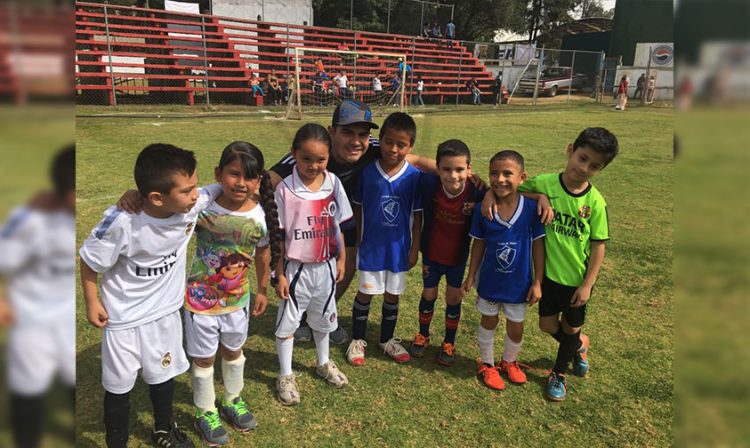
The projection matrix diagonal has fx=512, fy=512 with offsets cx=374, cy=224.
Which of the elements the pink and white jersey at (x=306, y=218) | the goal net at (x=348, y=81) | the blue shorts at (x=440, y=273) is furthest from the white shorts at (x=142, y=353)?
the goal net at (x=348, y=81)

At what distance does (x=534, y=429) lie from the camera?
276cm

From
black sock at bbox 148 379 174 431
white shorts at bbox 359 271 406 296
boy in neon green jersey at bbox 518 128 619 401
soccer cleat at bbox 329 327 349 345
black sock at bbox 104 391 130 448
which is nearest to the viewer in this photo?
black sock at bbox 104 391 130 448

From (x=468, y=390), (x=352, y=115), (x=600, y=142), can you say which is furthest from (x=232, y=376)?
(x=600, y=142)

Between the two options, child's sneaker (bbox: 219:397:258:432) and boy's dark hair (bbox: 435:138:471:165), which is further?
boy's dark hair (bbox: 435:138:471:165)

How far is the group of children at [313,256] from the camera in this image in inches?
86.5

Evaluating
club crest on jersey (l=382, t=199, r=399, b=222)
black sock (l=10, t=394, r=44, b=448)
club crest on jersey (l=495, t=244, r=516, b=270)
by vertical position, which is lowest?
club crest on jersey (l=495, t=244, r=516, b=270)

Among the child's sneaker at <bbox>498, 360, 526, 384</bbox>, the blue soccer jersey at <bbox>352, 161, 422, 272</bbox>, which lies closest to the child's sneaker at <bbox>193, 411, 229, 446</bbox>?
the blue soccer jersey at <bbox>352, 161, 422, 272</bbox>

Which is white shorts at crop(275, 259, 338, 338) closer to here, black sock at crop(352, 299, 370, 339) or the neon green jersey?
black sock at crop(352, 299, 370, 339)

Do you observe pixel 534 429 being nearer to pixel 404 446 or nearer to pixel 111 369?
pixel 404 446

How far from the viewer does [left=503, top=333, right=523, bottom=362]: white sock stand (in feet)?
10.4

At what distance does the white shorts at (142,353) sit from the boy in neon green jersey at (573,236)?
2.05m

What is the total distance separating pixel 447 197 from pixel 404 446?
4.72ft

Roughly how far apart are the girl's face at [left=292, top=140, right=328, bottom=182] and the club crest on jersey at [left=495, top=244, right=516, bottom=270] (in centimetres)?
112

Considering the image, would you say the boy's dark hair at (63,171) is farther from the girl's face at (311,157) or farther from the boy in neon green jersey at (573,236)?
the boy in neon green jersey at (573,236)
